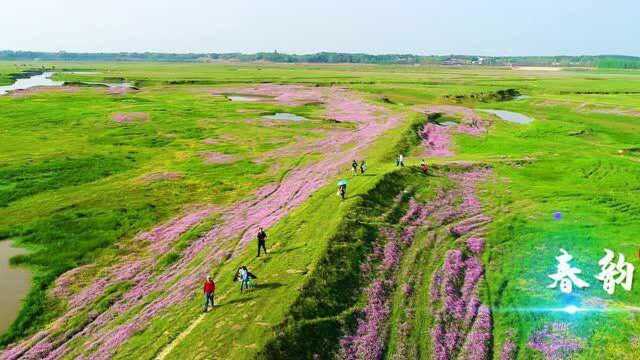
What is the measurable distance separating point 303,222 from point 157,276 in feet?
45.6

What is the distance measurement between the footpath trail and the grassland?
599 mm

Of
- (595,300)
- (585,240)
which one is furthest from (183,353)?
(585,240)

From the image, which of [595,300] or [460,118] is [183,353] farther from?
[460,118]

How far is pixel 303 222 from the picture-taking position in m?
45.5

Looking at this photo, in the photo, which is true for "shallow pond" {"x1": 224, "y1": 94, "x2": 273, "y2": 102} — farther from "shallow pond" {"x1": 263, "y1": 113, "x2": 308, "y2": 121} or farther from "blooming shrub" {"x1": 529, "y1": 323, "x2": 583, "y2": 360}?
"blooming shrub" {"x1": 529, "y1": 323, "x2": 583, "y2": 360}

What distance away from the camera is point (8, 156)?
247ft

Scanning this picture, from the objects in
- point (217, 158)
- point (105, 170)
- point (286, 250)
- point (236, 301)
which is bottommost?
point (236, 301)

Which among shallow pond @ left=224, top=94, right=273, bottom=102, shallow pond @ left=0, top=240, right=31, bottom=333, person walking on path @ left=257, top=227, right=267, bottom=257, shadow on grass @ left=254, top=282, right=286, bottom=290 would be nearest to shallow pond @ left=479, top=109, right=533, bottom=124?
shallow pond @ left=224, top=94, right=273, bottom=102

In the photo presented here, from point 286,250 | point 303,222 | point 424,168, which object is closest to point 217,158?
point 424,168

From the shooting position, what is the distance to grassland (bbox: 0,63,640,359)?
1231 inches

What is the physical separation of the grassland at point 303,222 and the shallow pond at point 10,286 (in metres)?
0.95

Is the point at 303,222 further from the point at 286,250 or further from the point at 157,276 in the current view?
the point at 157,276

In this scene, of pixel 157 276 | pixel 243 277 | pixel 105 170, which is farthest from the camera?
pixel 105 170

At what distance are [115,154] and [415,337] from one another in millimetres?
64523
